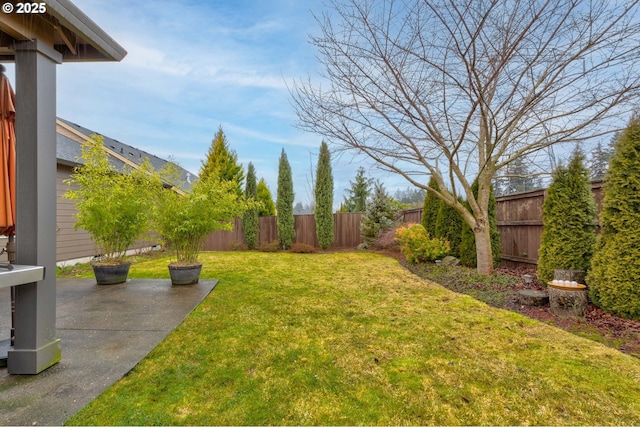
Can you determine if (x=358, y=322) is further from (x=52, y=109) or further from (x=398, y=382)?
(x=52, y=109)

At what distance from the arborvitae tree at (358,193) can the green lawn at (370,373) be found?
13653 millimetres

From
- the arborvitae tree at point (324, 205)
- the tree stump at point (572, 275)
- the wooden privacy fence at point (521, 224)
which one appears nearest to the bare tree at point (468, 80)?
the wooden privacy fence at point (521, 224)

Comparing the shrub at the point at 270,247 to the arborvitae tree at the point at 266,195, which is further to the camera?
the arborvitae tree at the point at 266,195

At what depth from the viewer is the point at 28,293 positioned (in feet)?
6.18

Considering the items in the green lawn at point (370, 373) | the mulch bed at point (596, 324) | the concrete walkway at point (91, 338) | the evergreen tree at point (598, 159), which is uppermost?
the evergreen tree at point (598, 159)

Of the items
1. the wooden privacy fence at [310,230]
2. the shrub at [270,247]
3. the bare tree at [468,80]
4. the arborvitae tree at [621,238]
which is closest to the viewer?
the arborvitae tree at [621,238]

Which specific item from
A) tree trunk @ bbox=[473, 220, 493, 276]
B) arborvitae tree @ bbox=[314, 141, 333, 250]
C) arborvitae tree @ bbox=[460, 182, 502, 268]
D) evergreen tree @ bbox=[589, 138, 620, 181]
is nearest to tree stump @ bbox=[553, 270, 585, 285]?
evergreen tree @ bbox=[589, 138, 620, 181]

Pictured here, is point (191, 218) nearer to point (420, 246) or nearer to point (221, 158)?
point (420, 246)

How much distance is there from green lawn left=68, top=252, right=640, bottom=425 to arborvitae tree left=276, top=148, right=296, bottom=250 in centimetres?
781

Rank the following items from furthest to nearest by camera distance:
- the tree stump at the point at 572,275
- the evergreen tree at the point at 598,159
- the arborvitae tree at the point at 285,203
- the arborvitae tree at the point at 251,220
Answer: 1. the arborvitae tree at the point at 251,220
2. the arborvitae tree at the point at 285,203
3. the evergreen tree at the point at 598,159
4. the tree stump at the point at 572,275

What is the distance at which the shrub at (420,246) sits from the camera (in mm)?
6809

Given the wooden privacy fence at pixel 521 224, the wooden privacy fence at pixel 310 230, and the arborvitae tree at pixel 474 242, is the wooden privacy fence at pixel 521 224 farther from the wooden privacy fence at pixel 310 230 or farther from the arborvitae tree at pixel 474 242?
the wooden privacy fence at pixel 310 230

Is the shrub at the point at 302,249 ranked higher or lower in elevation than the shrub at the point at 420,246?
lower

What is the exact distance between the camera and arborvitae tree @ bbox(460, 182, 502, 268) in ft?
19.5
